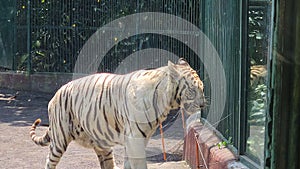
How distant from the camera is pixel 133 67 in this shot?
12.6m

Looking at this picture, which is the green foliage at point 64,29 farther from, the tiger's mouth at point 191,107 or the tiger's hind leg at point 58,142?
the tiger's mouth at point 191,107

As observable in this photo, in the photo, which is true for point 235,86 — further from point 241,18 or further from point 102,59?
point 102,59

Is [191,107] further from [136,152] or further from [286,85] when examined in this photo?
[286,85]

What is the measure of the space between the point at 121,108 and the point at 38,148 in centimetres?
348

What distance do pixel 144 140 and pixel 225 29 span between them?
1366 mm

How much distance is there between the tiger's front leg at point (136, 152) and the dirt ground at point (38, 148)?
1281 millimetres

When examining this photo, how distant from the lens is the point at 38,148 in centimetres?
823

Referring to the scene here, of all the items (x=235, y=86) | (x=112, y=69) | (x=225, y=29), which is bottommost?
(x=112, y=69)

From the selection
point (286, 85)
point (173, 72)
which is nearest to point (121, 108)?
point (173, 72)

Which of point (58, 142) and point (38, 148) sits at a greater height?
point (58, 142)

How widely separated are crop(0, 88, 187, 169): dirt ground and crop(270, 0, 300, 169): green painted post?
18.4ft

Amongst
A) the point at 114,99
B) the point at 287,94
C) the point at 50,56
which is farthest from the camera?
the point at 50,56

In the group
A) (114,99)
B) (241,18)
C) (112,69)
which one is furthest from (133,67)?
(241,18)

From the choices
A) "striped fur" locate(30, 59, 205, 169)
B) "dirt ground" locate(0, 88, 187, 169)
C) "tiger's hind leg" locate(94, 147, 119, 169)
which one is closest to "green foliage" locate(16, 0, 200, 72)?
"dirt ground" locate(0, 88, 187, 169)
